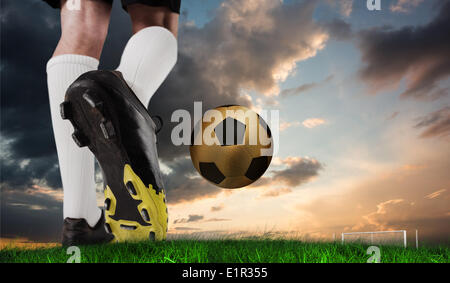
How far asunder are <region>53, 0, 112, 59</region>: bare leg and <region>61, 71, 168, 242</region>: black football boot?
16.8 inches

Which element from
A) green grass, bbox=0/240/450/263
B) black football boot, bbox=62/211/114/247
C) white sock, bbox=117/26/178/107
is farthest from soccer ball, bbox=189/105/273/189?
black football boot, bbox=62/211/114/247

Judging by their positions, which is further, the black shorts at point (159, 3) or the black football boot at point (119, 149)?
the black shorts at point (159, 3)

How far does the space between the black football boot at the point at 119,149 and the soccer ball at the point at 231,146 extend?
2.70 feet

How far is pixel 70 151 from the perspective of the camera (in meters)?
2.88

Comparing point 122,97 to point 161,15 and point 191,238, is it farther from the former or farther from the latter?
point 191,238

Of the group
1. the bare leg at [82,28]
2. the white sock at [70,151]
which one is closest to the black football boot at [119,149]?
the white sock at [70,151]

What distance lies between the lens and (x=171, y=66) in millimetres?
2984

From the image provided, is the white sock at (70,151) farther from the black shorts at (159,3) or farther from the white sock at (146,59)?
the black shorts at (159,3)

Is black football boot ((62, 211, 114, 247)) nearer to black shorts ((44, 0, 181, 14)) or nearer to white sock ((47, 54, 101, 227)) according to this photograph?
white sock ((47, 54, 101, 227))

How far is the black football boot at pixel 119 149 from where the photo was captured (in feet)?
8.21

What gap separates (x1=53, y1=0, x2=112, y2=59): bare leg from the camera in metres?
2.83

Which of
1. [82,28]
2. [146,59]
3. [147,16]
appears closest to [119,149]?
[146,59]

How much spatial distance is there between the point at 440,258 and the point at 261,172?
1.51m
